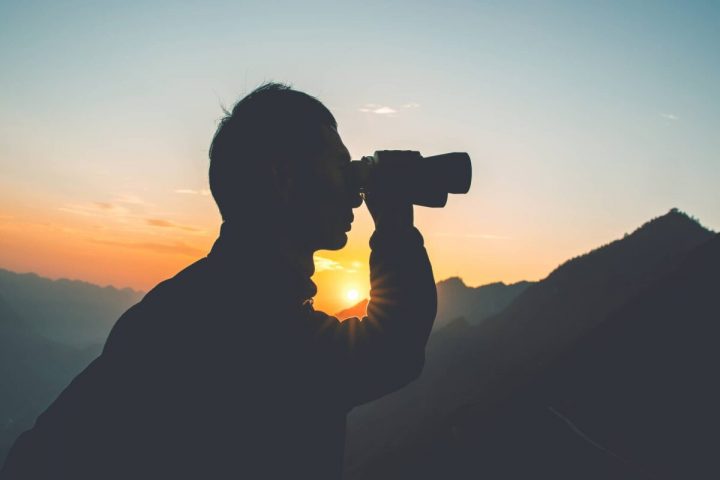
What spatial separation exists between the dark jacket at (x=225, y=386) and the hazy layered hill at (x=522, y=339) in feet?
78.4

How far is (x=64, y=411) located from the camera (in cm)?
131

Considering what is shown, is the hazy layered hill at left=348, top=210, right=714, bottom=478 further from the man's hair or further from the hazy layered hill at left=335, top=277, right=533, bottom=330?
the hazy layered hill at left=335, top=277, right=533, bottom=330

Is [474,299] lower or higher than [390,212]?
lower

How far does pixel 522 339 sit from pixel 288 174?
44.1 meters

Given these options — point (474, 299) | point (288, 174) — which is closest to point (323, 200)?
point (288, 174)

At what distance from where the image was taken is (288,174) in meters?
1.54

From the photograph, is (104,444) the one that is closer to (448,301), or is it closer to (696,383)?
(696,383)

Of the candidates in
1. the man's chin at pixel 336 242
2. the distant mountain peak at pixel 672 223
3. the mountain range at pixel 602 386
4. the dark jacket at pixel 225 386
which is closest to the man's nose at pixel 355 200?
the man's chin at pixel 336 242

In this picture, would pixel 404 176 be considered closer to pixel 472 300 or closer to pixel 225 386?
pixel 225 386

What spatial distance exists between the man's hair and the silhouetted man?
5 cm

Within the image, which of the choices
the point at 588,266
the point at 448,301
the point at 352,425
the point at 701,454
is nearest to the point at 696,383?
the point at 701,454

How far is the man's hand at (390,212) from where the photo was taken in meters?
1.56

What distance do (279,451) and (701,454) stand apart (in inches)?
586

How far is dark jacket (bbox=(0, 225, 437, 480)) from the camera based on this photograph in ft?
3.99
